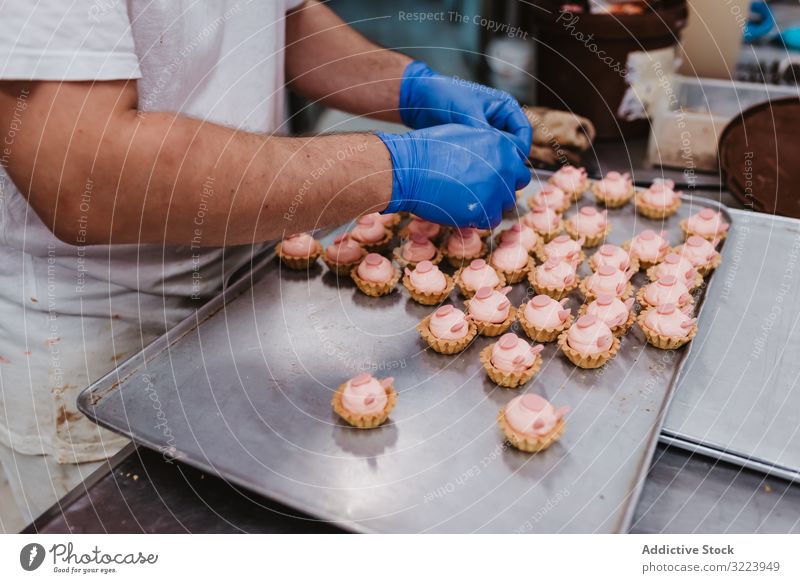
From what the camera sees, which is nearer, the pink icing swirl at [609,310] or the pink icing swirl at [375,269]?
the pink icing swirl at [609,310]

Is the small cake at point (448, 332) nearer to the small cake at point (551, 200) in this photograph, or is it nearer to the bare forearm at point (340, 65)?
the small cake at point (551, 200)

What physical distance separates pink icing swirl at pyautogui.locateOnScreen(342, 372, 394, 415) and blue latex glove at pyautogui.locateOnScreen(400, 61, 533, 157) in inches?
42.9

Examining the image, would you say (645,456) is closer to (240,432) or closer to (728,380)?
(728,380)

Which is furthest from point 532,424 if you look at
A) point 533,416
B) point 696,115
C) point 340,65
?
point 696,115

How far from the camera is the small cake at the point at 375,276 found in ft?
7.75

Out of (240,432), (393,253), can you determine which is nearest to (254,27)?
(393,253)

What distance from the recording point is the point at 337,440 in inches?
70.5

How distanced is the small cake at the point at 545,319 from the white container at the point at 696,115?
1485mm

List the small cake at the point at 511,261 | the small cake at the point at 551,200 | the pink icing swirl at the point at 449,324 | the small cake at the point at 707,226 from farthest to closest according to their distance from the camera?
the small cake at the point at 551,200 → the small cake at the point at 707,226 → the small cake at the point at 511,261 → the pink icing swirl at the point at 449,324

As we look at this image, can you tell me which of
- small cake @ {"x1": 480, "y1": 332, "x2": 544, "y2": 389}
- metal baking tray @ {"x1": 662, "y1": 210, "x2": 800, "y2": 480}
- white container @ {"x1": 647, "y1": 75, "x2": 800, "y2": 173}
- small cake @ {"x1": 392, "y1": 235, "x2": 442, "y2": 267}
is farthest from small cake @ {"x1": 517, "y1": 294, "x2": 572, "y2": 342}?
white container @ {"x1": 647, "y1": 75, "x2": 800, "y2": 173}

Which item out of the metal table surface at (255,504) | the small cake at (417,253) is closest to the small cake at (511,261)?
the small cake at (417,253)

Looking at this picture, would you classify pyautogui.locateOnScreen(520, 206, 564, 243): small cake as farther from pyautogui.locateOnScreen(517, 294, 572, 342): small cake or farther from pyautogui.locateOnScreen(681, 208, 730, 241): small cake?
pyautogui.locateOnScreen(517, 294, 572, 342): small cake
